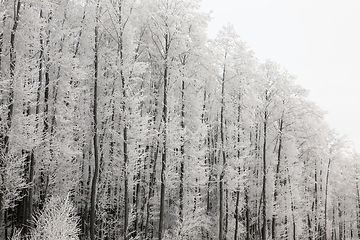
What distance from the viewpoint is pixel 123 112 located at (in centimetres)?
1328

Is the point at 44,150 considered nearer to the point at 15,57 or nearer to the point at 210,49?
the point at 15,57

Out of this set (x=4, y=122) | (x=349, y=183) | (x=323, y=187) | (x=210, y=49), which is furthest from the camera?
(x=349, y=183)

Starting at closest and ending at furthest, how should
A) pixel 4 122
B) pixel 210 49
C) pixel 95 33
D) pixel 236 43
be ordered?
pixel 4 122, pixel 95 33, pixel 210 49, pixel 236 43

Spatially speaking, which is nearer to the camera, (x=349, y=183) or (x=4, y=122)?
(x=4, y=122)

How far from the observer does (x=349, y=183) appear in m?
38.6

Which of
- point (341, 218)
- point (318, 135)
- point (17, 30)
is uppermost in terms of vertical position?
point (17, 30)

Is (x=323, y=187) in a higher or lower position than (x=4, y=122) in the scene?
lower

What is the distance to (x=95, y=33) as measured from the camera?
13.8 m

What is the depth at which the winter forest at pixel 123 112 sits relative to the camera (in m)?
11.4

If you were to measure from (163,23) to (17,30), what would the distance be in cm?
636

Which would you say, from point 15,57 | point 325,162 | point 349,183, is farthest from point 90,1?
point 349,183

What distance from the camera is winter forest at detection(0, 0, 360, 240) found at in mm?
11367

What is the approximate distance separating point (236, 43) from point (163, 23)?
6257 mm

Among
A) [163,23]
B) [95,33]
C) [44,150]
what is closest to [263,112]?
[163,23]
